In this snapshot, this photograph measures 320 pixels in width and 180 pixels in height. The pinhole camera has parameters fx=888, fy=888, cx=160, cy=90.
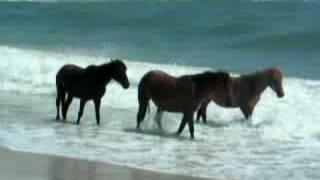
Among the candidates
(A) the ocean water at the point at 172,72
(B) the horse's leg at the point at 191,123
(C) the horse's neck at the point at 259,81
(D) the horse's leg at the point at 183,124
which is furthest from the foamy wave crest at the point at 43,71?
(B) the horse's leg at the point at 191,123

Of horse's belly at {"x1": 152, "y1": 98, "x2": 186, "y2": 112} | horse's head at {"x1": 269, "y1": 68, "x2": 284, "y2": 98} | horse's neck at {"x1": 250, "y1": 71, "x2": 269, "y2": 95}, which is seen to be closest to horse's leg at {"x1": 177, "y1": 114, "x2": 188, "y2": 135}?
horse's belly at {"x1": 152, "y1": 98, "x2": 186, "y2": 112}

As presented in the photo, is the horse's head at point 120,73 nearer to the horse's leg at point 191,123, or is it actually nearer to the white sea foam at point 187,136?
the white sea foam at point 187,136

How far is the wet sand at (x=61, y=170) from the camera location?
27.6 feet

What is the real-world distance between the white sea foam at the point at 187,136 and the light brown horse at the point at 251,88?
9.2 inches

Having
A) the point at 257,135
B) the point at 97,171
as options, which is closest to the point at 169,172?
the point at 97,171

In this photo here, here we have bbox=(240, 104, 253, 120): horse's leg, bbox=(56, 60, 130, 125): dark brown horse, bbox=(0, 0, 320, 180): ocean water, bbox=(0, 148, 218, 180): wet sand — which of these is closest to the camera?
bbox=(0, 148, 218, 180): wet sand

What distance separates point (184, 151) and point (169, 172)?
1.38 m

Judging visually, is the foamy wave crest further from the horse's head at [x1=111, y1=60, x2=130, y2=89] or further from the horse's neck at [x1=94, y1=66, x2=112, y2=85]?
the horse's head at [x1=111, y1=60, x2=130, y2=89]

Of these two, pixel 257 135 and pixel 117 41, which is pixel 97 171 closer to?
pixel 257 135

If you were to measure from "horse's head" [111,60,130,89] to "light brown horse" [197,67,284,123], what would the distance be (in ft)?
4.47

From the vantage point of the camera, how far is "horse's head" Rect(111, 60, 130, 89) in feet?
40.1

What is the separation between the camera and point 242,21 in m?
33.4

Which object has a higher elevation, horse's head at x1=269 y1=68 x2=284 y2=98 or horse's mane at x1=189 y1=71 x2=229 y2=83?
horse's mane at x1=189 y1=71 x2=229 y2=83

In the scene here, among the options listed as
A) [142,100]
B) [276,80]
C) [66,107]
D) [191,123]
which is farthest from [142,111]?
[276,80]
